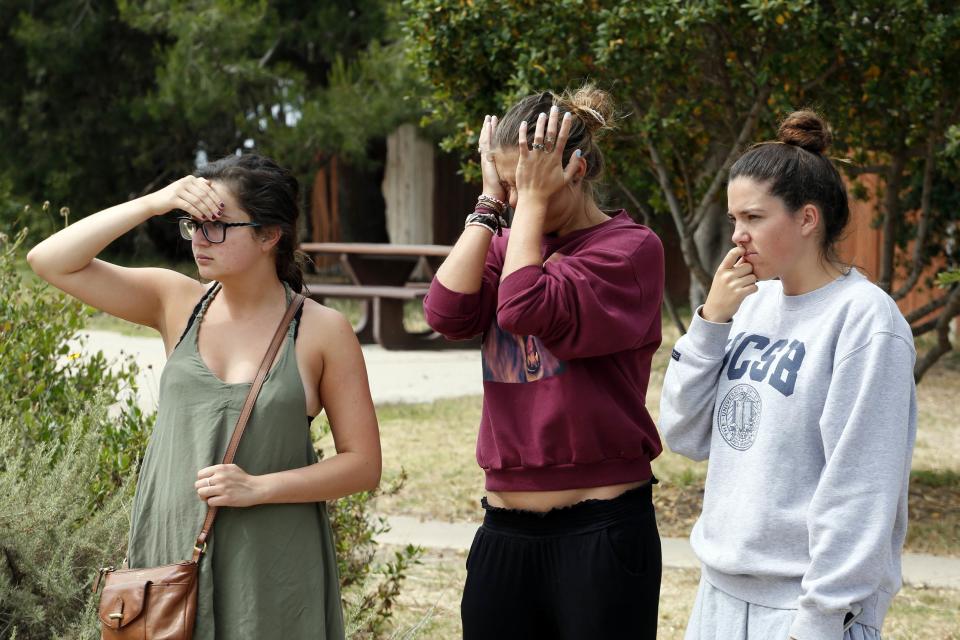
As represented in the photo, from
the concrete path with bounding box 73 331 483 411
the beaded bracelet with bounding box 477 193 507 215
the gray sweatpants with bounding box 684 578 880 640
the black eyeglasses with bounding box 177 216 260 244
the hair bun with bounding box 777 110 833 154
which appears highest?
the hair bun with bounding box 777 110 833 154

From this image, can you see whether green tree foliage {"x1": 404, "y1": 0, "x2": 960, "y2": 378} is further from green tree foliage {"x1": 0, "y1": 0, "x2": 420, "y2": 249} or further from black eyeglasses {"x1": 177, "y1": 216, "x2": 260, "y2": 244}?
green tree foliage {"x1": 0, "y1": 0, "x2": 420, "y2": 249}

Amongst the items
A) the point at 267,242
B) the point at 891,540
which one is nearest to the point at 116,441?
the point at 267,242

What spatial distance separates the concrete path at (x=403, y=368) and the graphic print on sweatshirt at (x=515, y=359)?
6.08 meters

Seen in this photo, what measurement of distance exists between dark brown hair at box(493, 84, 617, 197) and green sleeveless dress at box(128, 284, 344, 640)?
66 centimetres

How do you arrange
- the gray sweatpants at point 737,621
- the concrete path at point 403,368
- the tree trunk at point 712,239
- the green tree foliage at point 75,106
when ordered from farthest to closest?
the green tree foliage at point 75,106 → the concrete path at point 403,368 → the tree trunk at point 712,239 → the gray sweatpants at point 737,621

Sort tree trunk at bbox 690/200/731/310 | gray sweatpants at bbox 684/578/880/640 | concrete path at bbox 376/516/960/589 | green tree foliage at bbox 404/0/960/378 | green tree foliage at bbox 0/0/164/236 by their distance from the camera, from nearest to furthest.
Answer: gray sweatpants at bbox 684/578/880/640, concrete path at bbox 376/516/960/589, green tree foliage at bbox 404/0/960/378, tree trunk at bbox 690/200/731/310, green tree foliage at bbox 0/0/164/236

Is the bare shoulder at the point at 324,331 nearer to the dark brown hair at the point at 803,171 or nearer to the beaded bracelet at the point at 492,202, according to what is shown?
A: the beaded bracelet at the point at 492,202

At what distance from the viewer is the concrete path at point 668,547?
5297mm

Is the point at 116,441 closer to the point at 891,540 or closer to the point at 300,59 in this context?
the point at 891,540

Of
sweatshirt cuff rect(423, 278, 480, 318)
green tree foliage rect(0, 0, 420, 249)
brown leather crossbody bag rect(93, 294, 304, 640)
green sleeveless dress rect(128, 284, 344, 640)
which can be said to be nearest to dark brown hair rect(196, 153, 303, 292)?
green sleeveless dress rect(128, 284, 344, 640)

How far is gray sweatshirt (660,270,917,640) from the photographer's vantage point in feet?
6.88

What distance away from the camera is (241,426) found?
2.43 metres

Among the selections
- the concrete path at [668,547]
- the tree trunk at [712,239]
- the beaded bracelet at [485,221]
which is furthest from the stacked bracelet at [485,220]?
the tree trunk at [712,239]

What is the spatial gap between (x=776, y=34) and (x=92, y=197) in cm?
1480
